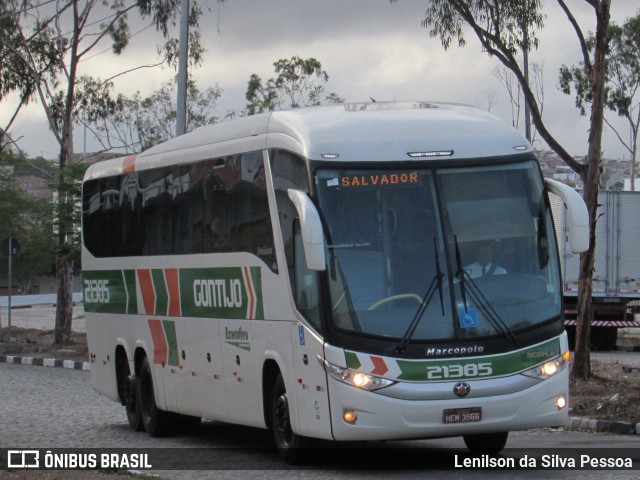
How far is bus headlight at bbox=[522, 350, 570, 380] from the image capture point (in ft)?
35.1

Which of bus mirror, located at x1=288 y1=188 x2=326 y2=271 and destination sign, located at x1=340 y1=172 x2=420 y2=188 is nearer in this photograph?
bus mirror, located at x1=288 y1=188 x2=326 y2=271

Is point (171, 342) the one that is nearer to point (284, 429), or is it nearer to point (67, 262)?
point (284, 429)

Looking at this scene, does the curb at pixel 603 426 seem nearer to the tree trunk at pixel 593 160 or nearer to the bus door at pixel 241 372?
the tree trunk at pixel 593 160

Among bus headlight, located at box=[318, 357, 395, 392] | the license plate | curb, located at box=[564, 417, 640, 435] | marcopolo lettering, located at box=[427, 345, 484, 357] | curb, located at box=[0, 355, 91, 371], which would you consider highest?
A: marcopolo lettering, located at box=[427, 345, 484, 357]

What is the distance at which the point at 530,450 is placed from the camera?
41.5 feet

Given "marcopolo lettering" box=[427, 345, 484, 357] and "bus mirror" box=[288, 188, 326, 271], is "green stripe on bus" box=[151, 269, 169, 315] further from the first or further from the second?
"marcopolo lettering" box=[427, 345, 484, 357]

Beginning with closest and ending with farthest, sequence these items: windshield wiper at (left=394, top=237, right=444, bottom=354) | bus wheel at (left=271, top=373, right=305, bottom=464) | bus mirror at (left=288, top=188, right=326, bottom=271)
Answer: bus mirror at (left=288, top=188, right=326, bottom=271), windshield wiper at (left=394, top=237, right=444, bottom=354), bus wheel at (left=271, top=373, right=305, bottom=464)

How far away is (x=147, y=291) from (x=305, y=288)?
498cm

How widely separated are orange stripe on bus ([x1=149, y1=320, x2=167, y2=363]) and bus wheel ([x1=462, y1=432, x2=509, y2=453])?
4504 millimetres

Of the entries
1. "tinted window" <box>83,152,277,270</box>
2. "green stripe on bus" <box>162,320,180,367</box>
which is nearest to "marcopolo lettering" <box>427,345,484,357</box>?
"tinted window" <box>83,152,277,270</box>

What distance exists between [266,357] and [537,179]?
3.03 metres

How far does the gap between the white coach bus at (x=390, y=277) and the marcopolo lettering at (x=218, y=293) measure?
0.05 meters

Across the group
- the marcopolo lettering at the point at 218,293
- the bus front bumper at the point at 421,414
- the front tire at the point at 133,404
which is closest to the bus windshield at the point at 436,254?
the bus front bumper at the point at 421,414

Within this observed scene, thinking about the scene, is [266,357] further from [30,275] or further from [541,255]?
[30,275]
